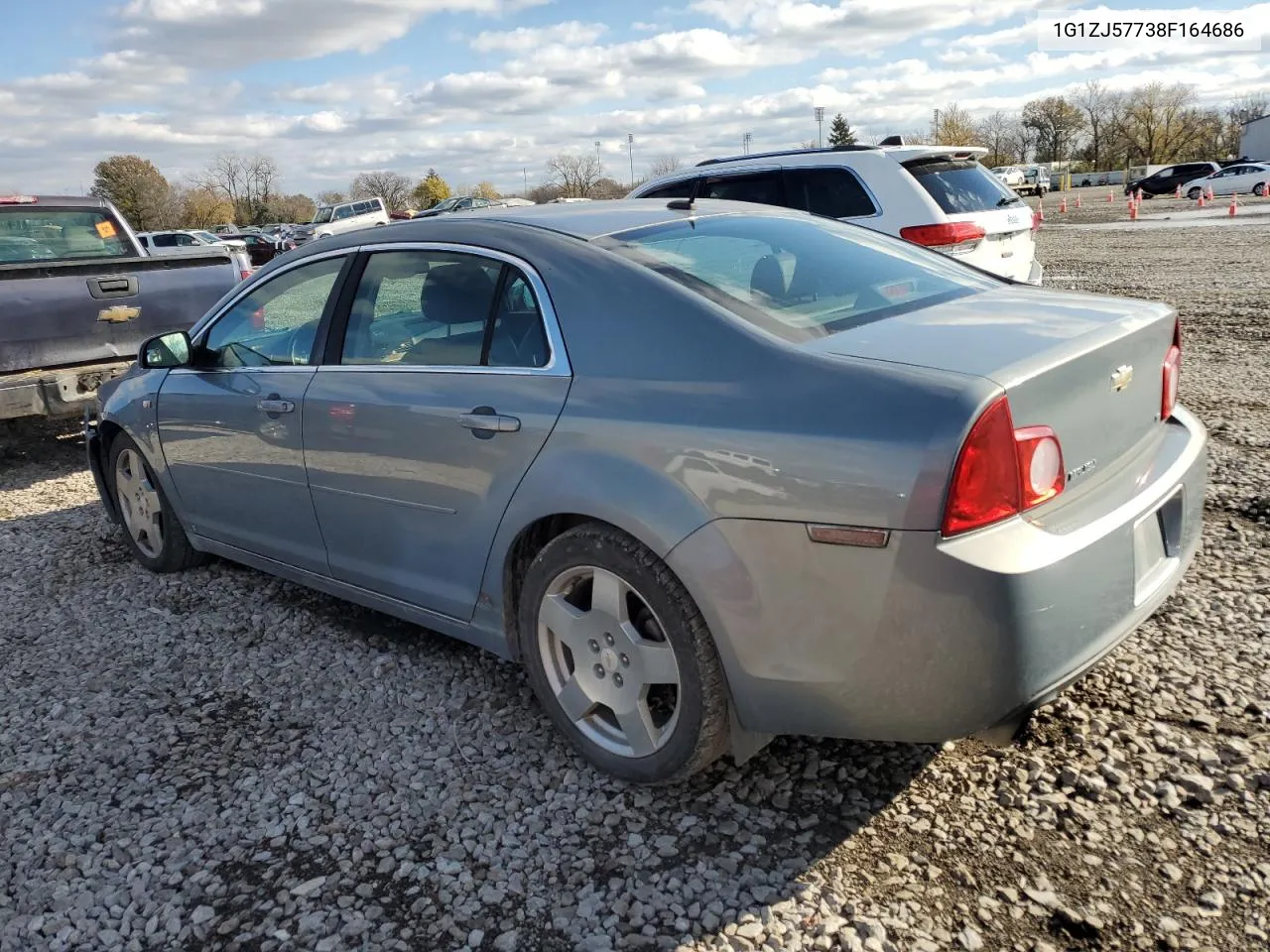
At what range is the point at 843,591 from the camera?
2297 mm

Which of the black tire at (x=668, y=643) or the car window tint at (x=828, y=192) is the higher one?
the car window tint at (x=828, y=192)

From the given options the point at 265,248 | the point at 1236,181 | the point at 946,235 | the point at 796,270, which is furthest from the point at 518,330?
the point at 1236,181

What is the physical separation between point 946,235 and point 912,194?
44cm

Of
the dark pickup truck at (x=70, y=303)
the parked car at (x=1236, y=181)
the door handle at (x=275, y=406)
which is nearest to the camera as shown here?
the door handle at (x=275, y=406)

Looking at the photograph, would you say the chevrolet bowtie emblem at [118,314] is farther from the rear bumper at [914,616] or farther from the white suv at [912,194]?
the rear bumper at [914,616]

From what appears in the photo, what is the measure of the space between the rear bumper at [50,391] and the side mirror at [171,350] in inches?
101

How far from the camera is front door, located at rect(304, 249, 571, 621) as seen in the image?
2984 millimetres

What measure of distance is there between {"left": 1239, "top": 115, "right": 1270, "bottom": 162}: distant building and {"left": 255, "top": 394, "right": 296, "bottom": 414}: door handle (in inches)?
3179

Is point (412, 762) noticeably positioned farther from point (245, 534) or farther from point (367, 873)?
point (245, 534)

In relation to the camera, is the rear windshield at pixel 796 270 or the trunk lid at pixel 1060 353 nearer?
the trunk lid at pixel 1060 353

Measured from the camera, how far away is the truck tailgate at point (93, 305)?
269 inches

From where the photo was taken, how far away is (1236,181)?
140 feet

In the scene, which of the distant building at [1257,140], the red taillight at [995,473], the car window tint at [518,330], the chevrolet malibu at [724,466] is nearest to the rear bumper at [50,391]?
the chevrolet malibu at [724,466]

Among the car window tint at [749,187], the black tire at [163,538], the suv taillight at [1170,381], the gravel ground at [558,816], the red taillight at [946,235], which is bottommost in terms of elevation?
the gravel ground at [558,816]
